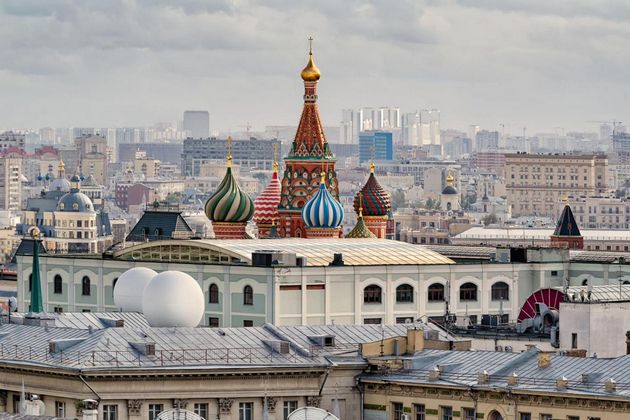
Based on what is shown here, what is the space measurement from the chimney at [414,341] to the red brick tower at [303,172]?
39.1 m

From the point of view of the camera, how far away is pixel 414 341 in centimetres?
6731

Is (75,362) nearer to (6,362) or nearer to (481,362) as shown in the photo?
(6,362)

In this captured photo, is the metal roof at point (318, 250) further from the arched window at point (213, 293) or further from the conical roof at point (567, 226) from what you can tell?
the conical roof at point (567, 226)

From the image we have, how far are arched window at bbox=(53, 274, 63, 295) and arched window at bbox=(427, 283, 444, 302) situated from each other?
11377mm

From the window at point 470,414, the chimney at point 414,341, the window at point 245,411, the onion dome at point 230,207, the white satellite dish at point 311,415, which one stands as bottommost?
the window at point 245,411

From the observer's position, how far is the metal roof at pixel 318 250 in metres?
94.1

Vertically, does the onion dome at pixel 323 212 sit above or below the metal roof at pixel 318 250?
above

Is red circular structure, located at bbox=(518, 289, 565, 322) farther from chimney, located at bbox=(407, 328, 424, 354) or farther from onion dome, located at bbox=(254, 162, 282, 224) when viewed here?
onion dome, located at bbox=(254, 162, 282, 224)

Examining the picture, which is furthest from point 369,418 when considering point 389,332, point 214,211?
point 214,211

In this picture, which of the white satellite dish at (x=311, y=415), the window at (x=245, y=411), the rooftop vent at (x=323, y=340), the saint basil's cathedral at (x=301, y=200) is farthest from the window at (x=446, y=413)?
the saint basil's cathedral at (x=301, y=200)

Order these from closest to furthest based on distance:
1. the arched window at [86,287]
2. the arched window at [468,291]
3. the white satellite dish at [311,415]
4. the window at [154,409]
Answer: the white satellite dish at [311,415], the window at [154,409], the arched window at [468,291], the arched window at [86,287]

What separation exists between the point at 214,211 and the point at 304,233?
16.6 ft

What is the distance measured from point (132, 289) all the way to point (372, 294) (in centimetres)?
1788

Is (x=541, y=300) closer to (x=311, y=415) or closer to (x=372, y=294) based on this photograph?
(x=372, y=294)
